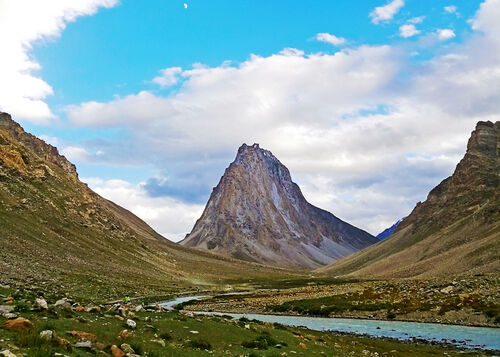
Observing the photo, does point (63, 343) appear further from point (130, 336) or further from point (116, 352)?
point (130, 336)

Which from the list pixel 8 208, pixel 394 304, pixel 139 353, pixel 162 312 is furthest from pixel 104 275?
pixel 139 353

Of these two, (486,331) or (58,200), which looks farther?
(58,200)

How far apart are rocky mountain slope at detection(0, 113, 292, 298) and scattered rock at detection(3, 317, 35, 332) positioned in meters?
48.4

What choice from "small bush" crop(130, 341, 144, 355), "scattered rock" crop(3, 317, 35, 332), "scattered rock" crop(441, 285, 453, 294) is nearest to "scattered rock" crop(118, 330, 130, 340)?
"small bush" crop(130, 341, 144, 355)

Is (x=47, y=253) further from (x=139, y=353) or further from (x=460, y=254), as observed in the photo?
(x=460, y=254)

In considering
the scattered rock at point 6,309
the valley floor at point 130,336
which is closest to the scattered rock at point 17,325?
the valley floor at point 130,336

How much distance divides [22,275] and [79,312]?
49.3 metres

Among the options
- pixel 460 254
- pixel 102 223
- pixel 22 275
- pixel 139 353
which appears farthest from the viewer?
pixel 102 223

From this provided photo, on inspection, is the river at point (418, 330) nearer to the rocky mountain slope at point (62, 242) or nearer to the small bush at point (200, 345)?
the small bush at point (200, 345)

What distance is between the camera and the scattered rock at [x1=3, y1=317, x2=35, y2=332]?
15.6m

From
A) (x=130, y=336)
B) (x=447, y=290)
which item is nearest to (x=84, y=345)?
(x=130, y=336)

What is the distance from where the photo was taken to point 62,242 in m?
127

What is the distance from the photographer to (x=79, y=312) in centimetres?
2467

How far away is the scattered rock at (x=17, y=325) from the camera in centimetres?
1559
